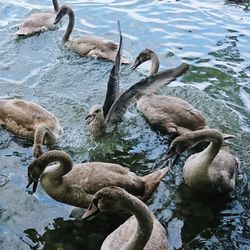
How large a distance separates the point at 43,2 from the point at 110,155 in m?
8.05

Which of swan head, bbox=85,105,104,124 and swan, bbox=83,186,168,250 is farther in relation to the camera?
swan head, bbox=85,105,104,124

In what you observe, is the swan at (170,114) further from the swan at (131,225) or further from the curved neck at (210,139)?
the swan at (131,225)

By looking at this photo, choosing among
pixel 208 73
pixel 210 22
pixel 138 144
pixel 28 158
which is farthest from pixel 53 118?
pixel 210 22

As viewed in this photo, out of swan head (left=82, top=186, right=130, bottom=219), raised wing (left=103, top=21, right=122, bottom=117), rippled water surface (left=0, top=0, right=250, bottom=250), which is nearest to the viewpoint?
swan head (left=82, top=186, right=130, bottom=219)

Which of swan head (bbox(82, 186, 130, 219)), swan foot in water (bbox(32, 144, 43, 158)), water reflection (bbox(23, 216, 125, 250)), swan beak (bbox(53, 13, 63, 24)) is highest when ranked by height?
swan head (bbox(82, 186, 130, 219))

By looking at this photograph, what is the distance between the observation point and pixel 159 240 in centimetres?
601

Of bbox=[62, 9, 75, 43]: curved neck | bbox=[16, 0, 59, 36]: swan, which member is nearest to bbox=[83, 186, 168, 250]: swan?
bbox=[62, 9, 75, 43]: curved neck

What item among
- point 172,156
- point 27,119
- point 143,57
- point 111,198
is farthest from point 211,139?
point 143,57

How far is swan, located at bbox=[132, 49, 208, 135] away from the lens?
339 inches

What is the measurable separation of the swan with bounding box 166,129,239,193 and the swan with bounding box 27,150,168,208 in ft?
1.69

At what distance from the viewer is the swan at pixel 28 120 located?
340 inches

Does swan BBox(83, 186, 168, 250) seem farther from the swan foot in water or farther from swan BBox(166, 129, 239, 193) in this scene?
the swan foot in water

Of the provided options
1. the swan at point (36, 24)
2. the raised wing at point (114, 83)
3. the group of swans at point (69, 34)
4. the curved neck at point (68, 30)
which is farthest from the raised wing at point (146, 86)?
the swan at point (36, 24)

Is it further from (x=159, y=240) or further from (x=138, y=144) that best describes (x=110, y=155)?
(x=159, y=240)
